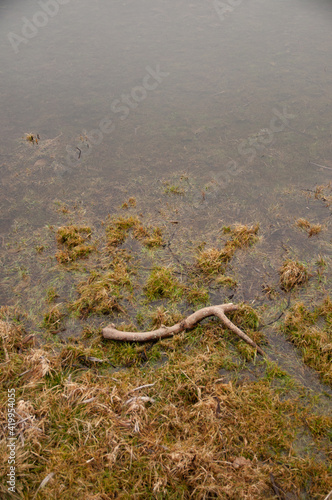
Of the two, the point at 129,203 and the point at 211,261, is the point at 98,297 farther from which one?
the point at 129,203

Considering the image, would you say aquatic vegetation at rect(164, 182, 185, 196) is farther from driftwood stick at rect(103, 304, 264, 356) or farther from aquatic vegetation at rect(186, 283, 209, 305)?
driftwood stick at rect(103, 304, 264, 356)

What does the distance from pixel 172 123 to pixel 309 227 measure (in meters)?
2.15

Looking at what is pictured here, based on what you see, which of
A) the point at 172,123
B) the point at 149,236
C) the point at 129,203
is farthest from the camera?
the point at 172,123

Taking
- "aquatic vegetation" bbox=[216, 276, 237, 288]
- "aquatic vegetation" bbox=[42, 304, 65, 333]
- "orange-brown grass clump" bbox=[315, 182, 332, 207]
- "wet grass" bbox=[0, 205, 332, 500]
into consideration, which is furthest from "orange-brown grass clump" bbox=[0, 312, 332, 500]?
"orange-brown grass clump" bbox=[315, 182, 332, 207]

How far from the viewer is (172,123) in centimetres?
454

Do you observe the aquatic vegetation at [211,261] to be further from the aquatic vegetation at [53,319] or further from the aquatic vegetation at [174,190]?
the aquatic vegetation at [53,319]

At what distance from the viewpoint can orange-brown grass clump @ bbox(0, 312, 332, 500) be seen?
6.04 feet

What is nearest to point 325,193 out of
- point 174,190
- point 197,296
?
point 174,190

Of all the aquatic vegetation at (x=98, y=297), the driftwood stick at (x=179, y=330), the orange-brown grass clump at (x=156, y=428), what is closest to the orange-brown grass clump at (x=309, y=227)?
the driftwood stick at (x=179, y=330)

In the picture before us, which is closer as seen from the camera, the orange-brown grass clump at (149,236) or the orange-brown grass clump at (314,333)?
the orange-brown grass clump at (314,333)

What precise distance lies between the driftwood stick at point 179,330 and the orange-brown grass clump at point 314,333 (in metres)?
0.28

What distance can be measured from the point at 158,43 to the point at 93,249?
A: 4.37 m

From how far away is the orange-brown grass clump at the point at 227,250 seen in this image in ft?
9.55

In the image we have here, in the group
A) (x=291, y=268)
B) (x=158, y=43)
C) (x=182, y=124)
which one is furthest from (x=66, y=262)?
(x=158, y=43)
